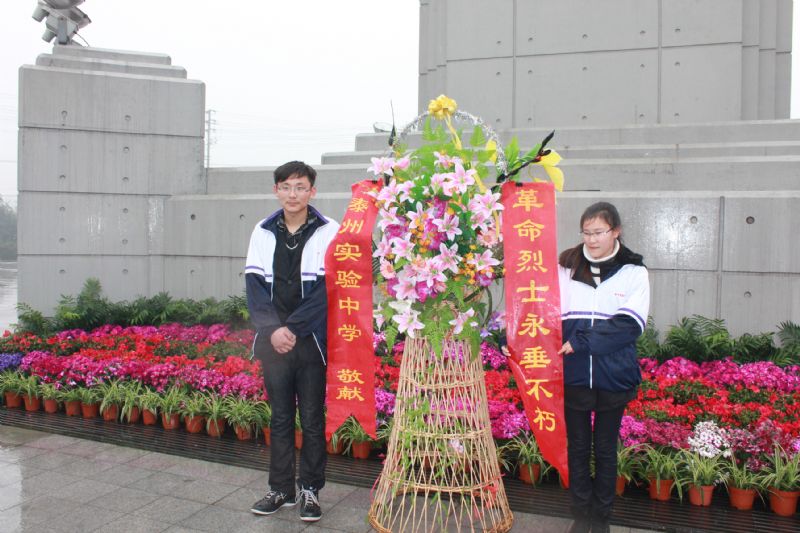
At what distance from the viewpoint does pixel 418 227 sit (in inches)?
120

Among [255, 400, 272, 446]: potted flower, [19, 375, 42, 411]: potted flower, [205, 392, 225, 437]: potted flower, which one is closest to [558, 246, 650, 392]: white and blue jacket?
[255, 400, 272, 446]: potted flower

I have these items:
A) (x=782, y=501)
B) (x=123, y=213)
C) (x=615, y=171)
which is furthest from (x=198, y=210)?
(x=782, y=501)

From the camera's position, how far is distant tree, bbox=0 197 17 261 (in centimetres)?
4400

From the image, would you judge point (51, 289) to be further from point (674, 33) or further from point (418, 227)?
point (674, 33)

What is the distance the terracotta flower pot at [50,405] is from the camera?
227 inches

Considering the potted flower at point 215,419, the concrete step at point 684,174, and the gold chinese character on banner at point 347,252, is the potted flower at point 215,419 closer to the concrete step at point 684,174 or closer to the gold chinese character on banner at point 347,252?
the gold chinese character on banner at point 347,252

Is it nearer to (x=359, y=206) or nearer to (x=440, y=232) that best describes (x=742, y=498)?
(x=440, y=232)

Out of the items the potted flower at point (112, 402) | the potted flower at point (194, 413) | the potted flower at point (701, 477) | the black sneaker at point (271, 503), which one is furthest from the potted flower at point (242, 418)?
the potted flower at point (701, 477)

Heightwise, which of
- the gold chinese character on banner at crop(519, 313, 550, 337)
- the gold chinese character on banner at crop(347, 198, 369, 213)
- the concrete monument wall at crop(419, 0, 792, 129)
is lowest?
the gold chinese character on banner at crop(519, 313, 550, 337)

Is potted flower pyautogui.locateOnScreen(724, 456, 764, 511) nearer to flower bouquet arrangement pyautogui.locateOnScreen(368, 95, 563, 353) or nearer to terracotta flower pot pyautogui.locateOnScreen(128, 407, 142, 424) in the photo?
flower bouquet arrangement pyautogui.locateOnScreen(368, 95, 563, 353)

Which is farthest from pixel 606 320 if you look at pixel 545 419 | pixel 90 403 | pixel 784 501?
pixel 90 403

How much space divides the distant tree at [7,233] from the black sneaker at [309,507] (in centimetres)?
4284

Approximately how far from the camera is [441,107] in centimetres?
325

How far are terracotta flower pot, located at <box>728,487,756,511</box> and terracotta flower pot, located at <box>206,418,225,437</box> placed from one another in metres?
3.50
